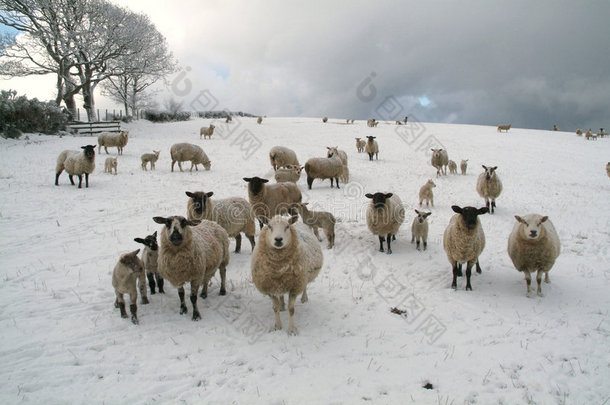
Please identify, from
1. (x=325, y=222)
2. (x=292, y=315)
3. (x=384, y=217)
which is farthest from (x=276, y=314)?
(x=384, y=217)

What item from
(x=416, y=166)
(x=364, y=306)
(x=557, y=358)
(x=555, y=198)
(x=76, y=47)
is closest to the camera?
(x=557, y=358)

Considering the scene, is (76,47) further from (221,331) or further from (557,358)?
(557,358)

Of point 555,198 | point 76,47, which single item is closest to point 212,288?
point 555,198

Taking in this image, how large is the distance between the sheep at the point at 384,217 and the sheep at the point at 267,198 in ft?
8.29

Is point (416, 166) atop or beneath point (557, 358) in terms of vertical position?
atop

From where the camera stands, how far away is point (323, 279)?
317 inches

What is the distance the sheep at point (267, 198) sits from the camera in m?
11.2

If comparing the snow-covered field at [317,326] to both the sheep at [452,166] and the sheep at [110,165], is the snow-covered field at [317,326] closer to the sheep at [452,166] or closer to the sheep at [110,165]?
the sheep at [110,165]

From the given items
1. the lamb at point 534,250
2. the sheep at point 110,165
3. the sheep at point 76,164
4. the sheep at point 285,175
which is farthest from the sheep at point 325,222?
the sheep at point 110,165

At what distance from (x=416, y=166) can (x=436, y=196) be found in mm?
7562

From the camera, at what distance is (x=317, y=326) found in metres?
6.14

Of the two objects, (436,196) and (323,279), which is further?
(436,196)

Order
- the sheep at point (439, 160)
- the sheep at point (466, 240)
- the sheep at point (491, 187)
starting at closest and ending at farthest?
the sheep at point (466, 240) → the sheep at point (491, 187) → the sheep at point (439, 160)

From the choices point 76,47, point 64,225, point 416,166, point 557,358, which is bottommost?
point 557,358
